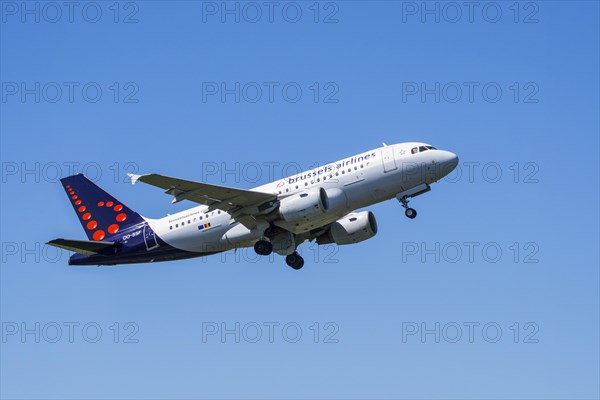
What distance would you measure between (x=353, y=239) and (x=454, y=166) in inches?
311

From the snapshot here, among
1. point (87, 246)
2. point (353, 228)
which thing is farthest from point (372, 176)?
point (87, 246)

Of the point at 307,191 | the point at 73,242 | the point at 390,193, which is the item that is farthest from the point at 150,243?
the point at 390,193

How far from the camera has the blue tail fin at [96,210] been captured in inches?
2420

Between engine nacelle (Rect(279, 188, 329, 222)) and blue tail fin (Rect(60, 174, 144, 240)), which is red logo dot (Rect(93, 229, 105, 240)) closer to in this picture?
blue tail fin (Rect(60, 174, 144, 240))

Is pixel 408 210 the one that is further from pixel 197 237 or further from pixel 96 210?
pixel 96 210

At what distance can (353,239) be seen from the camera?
198 feet

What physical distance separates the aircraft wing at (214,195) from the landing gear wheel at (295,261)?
17.3 ft

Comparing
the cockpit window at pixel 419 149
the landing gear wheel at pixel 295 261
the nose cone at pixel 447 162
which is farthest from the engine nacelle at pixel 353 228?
the nose cone at pixel 447 162

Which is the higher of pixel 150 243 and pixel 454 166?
pixel 454 166

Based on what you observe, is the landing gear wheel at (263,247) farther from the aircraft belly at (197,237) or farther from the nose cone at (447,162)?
the nose cone at (447,162)

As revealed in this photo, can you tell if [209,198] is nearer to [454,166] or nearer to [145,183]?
[145,183]

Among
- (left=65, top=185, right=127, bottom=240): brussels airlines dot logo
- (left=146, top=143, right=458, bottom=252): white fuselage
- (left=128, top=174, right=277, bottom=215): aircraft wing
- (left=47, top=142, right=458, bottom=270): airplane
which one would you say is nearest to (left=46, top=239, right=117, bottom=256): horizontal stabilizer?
(left=47, top=142, right=458, bottom=270): airplane

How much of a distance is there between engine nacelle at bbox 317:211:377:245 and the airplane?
0.05 m

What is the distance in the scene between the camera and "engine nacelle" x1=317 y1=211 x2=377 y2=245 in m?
60.3
